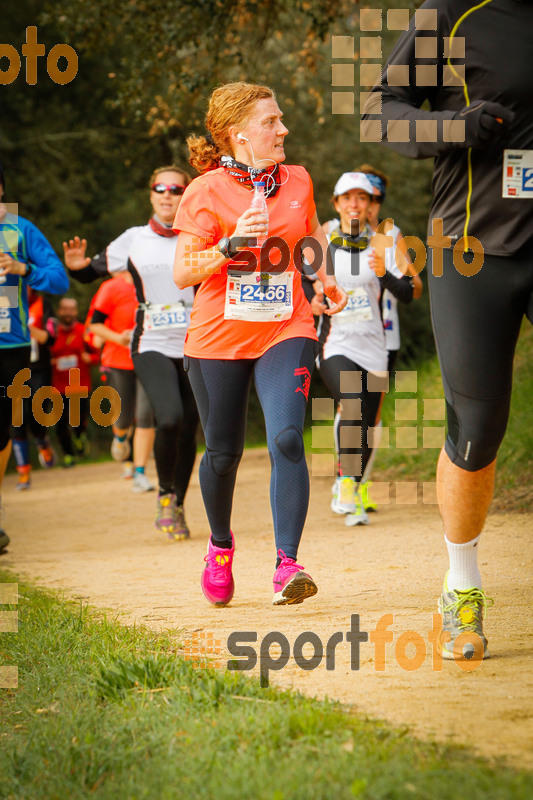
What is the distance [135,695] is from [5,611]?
1830 mm

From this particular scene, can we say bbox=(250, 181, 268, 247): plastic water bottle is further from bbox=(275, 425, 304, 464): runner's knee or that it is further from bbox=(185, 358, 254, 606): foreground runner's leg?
bbox=(275, 425, 304, 464): runner's knee

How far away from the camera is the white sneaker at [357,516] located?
7414 millimetres

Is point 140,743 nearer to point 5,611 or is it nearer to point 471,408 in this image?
point 471,408

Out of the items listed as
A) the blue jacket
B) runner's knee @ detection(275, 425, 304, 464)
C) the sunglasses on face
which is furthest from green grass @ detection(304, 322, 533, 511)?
runner's knee @ detection(275, 425, 304, 464)

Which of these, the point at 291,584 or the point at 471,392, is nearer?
the point at 471,392

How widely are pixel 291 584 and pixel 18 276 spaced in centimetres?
363

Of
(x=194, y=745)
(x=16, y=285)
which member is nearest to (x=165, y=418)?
(x=16, y=285)

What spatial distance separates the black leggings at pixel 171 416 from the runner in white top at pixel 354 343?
1.08 meters

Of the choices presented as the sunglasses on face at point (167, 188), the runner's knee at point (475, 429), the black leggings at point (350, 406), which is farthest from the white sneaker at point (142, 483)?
the runner's knee at point (475, 429)

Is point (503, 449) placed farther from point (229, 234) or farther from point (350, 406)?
point (229, 234)

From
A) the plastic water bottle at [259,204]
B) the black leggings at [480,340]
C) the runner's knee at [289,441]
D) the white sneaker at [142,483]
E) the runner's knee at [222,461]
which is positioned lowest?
the white sneaker at [142,483]

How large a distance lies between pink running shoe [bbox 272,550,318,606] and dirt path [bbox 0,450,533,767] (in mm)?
126

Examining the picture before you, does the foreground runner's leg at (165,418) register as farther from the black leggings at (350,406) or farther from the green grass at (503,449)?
the green grass at (503,449)

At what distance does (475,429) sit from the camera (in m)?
3.55
